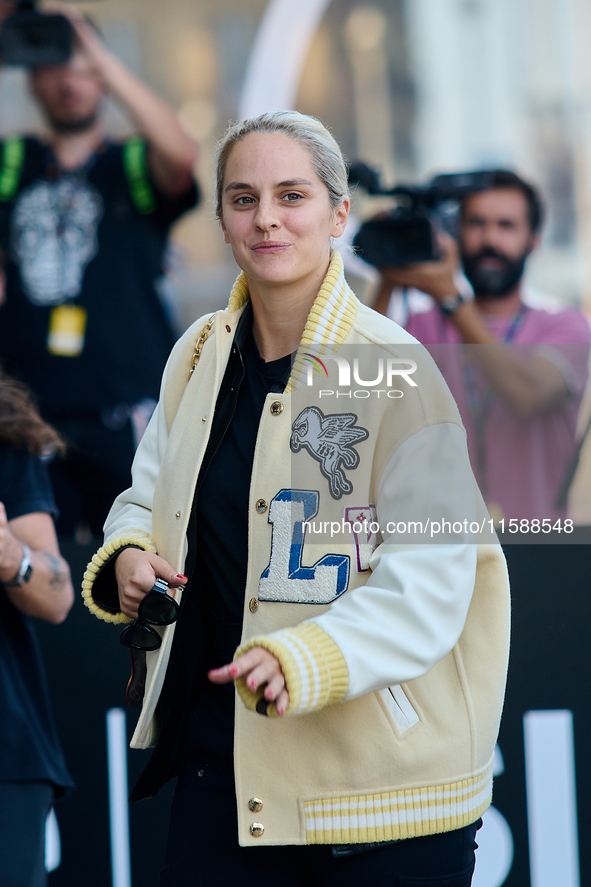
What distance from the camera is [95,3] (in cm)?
387

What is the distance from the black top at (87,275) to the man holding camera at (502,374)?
0.85 metres

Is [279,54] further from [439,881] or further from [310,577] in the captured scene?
[439,881]

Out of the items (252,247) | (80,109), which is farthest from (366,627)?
(80,109)

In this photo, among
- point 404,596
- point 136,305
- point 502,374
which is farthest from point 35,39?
point 404,596

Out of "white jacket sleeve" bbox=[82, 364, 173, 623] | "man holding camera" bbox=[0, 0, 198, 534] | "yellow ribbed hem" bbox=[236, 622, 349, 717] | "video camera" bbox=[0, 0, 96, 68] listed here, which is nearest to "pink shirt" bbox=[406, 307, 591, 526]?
"man holding camera" bbox=[0, 0, 198, 534]

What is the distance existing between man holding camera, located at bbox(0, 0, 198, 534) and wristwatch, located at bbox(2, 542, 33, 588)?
1.51 metres

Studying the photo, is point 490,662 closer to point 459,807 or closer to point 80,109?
point 459,807

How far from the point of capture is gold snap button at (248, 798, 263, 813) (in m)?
1.24

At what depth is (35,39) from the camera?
3354 millimetres

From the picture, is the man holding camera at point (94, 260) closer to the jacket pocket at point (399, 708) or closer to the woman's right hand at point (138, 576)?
the woman's right hand at point (138, 576)

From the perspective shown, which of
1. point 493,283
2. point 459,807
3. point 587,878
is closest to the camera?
point 459,807

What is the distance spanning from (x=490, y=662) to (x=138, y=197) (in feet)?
8.19

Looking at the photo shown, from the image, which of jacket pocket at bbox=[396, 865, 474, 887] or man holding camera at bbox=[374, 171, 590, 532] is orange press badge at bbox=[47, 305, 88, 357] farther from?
jacket pocket at bbox=[396, 865, 474, 887]

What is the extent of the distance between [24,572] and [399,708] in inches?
32.2
